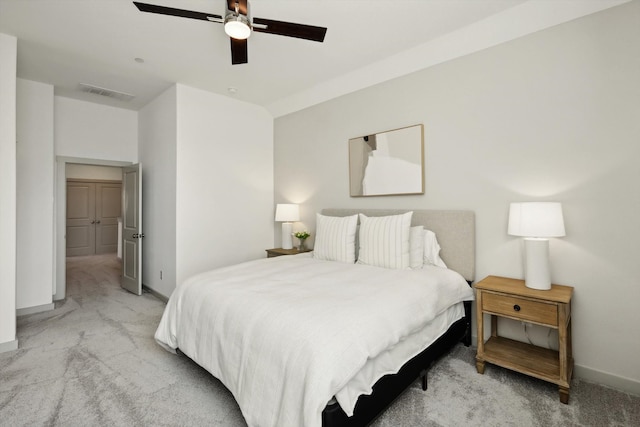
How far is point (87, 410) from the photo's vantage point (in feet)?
6.24

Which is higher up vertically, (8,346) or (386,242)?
(386,242)

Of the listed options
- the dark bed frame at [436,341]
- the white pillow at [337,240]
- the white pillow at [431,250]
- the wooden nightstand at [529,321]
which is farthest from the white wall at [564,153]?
the white pillow at [337,240]

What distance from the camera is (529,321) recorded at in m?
2.11

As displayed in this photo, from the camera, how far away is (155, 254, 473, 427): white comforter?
139cm

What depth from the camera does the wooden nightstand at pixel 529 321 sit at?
1.99m

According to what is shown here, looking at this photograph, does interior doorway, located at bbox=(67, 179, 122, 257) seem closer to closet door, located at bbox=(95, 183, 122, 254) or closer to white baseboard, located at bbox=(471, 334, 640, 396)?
closet door, located at bbox=(95, 183, 122, 254)

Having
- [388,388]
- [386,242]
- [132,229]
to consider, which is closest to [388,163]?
[386,242]

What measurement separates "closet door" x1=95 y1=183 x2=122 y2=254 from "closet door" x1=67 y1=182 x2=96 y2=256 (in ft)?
0.38

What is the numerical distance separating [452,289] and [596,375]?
111cm

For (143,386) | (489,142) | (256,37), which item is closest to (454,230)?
(489,142)

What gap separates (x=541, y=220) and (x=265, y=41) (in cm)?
283

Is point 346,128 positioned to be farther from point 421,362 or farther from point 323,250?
point 421,362

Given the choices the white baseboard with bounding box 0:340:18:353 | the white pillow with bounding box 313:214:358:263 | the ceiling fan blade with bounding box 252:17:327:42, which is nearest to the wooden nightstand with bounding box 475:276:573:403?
the white pillow with bounding box 313:214:358:263

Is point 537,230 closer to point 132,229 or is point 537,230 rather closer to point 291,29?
point 291,29
